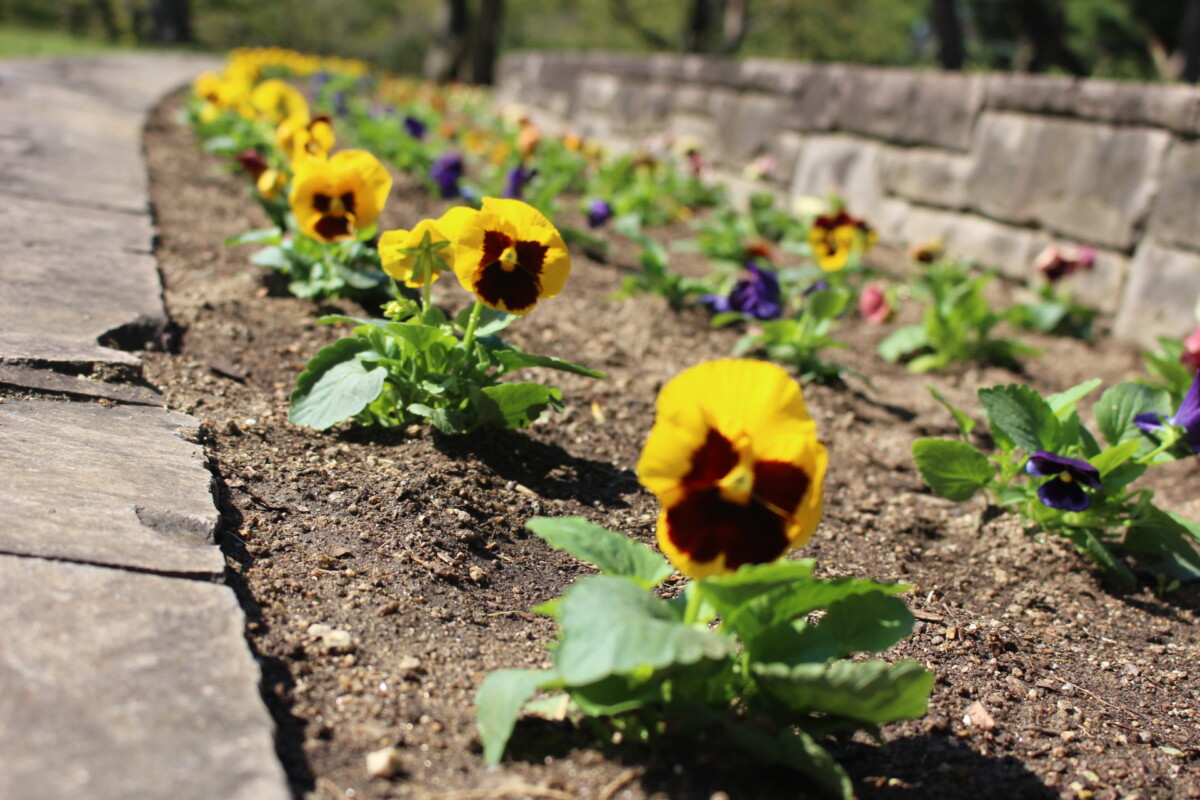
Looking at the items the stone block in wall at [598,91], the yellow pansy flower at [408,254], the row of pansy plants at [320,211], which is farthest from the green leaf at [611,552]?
the stone block in wall at [598,91]

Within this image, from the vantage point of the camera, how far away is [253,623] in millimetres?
1550

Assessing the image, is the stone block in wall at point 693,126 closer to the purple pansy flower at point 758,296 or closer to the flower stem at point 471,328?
the purple pansy flower at point 758,296

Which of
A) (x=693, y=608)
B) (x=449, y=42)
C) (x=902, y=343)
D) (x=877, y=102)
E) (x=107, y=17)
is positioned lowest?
(x=107, y=17)

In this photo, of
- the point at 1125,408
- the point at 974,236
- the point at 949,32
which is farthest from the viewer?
the point at 949,32

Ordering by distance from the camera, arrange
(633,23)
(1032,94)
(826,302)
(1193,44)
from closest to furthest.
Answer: (826,302)
(1032,94)
(1193,44)
(633,23)

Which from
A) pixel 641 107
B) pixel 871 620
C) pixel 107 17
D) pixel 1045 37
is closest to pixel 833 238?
pixel 871 620

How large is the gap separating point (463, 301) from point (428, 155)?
2976 mm

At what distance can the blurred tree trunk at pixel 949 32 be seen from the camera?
1455 cm

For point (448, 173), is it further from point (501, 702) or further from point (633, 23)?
point (633, 23)

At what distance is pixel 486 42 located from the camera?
61.5ft

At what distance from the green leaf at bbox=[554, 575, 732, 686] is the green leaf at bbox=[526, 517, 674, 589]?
0.12 meters

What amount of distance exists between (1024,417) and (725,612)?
1257 millimetres

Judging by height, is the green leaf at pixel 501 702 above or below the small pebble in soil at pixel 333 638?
above

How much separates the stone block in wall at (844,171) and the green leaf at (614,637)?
18.1 ft
